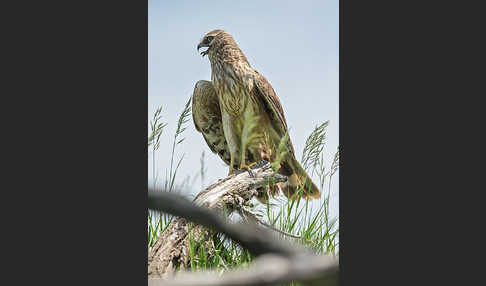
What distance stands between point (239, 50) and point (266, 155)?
50 cm

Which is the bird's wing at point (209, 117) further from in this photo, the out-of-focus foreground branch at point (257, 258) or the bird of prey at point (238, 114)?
the out-of-focus foreground branch at point (257, 258)

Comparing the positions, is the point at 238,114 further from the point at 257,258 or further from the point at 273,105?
the point at 257,258

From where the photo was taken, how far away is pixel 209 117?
2770 mm

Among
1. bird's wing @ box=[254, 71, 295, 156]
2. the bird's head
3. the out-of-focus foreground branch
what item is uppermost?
the bird's head

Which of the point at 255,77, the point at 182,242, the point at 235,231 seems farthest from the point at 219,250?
the point at 235,231

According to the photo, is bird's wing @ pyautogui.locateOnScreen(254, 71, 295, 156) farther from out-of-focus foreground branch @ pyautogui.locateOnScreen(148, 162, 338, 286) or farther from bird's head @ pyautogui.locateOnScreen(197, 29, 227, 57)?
out-of-focus foreground branch @ pyautogui.locateOnScreen(148, 162, 338, 286)

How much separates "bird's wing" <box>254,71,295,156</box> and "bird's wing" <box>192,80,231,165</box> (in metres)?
0.29

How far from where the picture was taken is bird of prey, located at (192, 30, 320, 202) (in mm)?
2186

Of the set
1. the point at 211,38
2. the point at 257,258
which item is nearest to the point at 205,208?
the point at 211,38

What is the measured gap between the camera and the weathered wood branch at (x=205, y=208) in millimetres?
2047

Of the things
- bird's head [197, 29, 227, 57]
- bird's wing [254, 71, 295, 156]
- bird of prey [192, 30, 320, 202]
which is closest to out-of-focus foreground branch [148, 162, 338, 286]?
bird of prey [192, 30, 320, 202]

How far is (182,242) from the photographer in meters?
2.10

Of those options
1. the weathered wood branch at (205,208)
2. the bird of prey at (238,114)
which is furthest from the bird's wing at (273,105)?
the weathered wood branch at (205,208)
